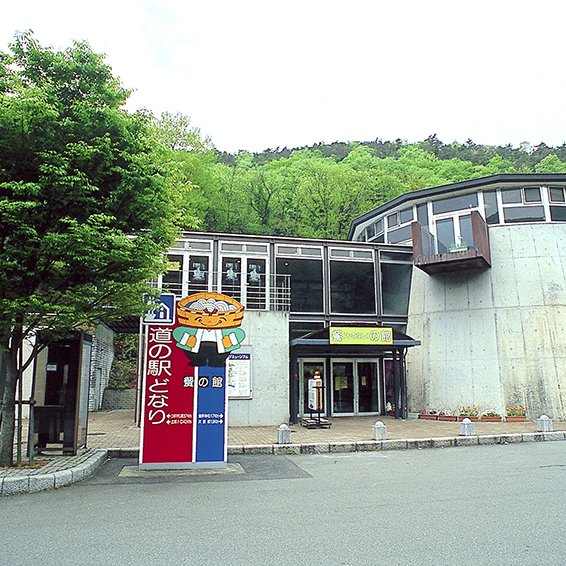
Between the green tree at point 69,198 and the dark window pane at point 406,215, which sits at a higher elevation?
the dark window pane at point 406,215

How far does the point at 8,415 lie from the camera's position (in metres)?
8.76

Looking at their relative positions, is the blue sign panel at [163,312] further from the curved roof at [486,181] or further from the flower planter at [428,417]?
the curved roof at [486,181]

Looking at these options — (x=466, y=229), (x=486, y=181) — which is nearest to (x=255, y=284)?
(x=466, y=229)

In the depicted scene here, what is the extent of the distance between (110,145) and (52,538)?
19.1 ft

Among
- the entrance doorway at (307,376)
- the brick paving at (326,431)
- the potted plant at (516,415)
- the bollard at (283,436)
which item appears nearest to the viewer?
the bollard at (283,436)

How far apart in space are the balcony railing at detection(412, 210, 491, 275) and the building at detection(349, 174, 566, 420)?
37mm

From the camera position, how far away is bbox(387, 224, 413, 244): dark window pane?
22480 millimetres

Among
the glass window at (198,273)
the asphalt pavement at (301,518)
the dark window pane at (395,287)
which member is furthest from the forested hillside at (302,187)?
the asphalt pavement at (301,518)

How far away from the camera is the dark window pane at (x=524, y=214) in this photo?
20.0m

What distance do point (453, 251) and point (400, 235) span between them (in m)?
4.11

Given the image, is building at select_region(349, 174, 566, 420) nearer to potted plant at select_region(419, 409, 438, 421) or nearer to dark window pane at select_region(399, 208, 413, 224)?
potted plant at select_region(419, 409, 438, 421)

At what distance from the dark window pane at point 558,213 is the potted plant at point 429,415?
28.4ft

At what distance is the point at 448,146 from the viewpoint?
63.2 m

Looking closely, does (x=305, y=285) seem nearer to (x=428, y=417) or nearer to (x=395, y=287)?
(x=395, y=287)
